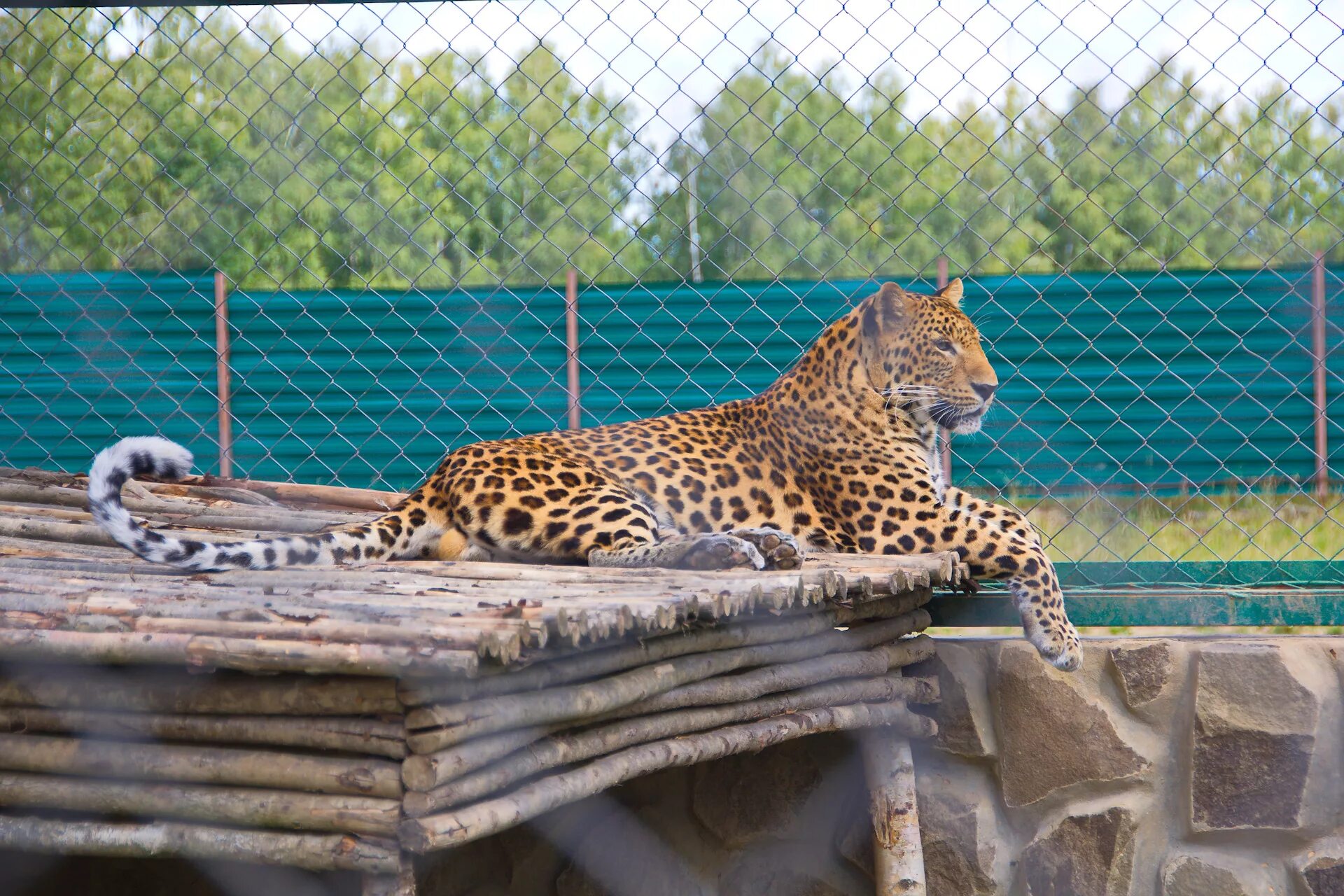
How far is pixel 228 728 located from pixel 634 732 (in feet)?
2.66

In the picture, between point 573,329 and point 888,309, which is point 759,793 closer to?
point 888,309

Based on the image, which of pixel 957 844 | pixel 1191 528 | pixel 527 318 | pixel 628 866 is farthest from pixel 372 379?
pixel 957 844

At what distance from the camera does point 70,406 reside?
9531mm

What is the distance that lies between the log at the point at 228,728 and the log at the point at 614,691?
0.08 m

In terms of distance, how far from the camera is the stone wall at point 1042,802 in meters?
3.63

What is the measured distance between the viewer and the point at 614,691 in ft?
8.19

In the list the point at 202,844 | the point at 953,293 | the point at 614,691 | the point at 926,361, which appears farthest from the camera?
the point at 953,293

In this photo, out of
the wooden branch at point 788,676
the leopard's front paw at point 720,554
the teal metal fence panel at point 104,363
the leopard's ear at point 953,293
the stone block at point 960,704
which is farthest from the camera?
the teal metal fence panel at point 104,363

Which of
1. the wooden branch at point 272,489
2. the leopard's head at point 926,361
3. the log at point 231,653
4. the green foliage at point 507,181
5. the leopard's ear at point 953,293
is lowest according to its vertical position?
the log at point 231,653

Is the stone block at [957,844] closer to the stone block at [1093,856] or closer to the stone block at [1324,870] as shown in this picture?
the stone block at [1093,856]

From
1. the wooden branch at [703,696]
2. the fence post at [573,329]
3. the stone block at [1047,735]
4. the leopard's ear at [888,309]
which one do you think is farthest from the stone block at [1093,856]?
the fence post at [573,329]

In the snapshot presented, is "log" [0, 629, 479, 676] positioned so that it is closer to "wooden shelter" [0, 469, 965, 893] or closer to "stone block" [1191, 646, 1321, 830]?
"wooden shelter" [0, 469, 965, 893]

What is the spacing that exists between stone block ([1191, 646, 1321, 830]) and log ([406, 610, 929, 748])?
90 cm

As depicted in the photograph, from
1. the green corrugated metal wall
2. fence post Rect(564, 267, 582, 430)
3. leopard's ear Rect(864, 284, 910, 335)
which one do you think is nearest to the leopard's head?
leopard's ear Rect(864, 284, 910, 335)
